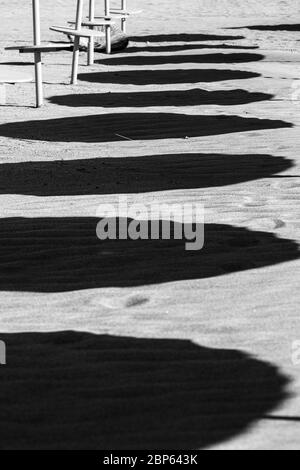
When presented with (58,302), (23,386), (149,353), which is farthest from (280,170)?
(23,386)

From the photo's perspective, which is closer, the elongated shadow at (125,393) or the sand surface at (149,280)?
the elongated shadow at (125,393)

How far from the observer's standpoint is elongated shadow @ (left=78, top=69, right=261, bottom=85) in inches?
606

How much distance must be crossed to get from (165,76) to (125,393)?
12309 mm

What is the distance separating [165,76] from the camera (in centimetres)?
1599

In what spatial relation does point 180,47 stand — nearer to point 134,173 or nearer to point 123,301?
point 134,173

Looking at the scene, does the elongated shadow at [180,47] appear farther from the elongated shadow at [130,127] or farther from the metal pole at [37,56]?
the elongated shadow at [130,127]

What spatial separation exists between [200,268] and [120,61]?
41.5 ft

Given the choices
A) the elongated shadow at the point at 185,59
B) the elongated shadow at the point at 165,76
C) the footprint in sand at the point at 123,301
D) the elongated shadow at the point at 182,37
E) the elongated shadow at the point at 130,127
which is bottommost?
the footprint in sand at the point at 123,301

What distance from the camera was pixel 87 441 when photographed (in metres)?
3.57

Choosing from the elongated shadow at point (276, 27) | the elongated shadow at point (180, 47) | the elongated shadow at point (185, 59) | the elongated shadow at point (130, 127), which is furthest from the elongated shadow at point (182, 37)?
the elongated shadow at point (130, 127)

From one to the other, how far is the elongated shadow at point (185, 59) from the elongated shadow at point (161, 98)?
375 centimetres

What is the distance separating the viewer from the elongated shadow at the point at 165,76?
1538 centimetres

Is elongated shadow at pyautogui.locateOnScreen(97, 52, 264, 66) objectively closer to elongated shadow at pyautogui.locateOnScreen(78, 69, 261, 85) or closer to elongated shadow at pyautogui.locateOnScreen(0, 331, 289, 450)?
elongated shadow at pyautogui.locateOnScreen(78, 69, 261, 85)

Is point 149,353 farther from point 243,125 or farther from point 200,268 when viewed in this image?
point 243,125
